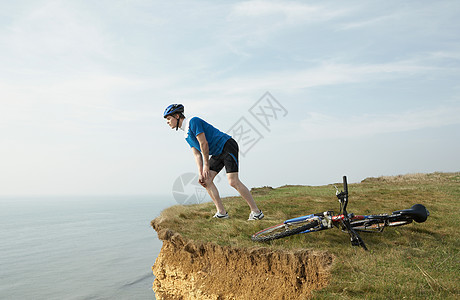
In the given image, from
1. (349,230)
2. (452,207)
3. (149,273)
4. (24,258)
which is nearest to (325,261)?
(349,230)

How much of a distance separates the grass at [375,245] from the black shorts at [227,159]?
1.46m

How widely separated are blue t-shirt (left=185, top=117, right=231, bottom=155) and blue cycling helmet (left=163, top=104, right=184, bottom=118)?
21.6 inches

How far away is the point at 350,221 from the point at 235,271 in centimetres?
256

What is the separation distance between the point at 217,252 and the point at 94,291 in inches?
1539

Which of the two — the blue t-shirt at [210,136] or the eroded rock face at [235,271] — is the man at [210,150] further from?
the eroded rock face at [235,271]

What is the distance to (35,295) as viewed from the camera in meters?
39.0

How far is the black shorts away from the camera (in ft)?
25.6

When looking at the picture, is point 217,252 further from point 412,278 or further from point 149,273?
point 149,273

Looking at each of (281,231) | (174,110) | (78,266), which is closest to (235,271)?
(281,231)

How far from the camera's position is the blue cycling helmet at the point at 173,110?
8086 millimetres

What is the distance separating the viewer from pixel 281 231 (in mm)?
6691

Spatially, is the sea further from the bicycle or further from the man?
the bicycle

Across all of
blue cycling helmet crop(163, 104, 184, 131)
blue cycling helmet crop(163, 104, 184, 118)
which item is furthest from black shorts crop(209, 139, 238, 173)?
blue cycling helmet crop(163, 104, 184, 118)

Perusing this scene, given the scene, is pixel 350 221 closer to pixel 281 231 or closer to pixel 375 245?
pixel 375 245
